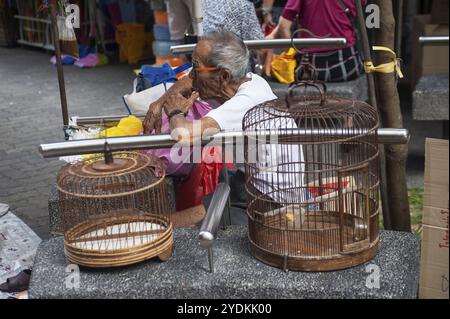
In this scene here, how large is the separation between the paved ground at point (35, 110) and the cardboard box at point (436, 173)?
3212mm

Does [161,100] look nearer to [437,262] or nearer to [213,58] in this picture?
[213,58]

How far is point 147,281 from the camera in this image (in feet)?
8.17

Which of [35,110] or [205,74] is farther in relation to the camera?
[35,110]

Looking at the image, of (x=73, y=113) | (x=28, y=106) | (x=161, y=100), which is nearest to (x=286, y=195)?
(x=161, y=100)

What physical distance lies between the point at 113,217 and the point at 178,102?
33.9 inches

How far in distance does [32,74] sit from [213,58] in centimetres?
748

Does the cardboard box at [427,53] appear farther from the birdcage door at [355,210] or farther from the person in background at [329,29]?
the birdcage door at [355,210]

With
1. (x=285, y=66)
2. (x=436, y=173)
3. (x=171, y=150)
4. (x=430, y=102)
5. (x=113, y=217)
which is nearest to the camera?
(x=436, y=173)

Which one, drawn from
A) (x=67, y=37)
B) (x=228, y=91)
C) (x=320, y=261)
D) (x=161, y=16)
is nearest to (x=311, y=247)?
(x=320, y=261)

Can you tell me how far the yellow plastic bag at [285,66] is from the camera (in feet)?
19.3

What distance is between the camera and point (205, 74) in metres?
3.28

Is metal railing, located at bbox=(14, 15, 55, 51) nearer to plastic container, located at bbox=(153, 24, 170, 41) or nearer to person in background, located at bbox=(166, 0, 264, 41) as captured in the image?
plastic container, located at bbox=(153, 24, 170, 41)

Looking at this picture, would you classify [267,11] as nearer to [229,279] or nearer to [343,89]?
[343,89]

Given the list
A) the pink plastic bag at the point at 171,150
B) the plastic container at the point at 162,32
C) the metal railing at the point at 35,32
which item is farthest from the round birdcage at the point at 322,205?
the metal railing at the point at 35,32
